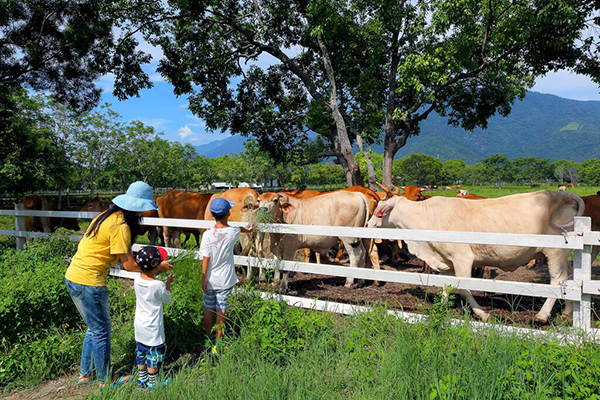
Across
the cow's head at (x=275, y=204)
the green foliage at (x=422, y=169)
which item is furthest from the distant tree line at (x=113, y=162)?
the cow's head at (x=275, y=204)

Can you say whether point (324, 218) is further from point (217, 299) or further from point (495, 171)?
point (495, 171)

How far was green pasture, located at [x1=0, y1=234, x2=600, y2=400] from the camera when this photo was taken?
9.80ft

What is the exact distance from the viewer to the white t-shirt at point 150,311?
11.9 feet

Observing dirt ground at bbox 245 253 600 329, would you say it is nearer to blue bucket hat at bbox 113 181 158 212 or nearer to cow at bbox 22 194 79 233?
blue bucket hat at bbox 113 181 158 212

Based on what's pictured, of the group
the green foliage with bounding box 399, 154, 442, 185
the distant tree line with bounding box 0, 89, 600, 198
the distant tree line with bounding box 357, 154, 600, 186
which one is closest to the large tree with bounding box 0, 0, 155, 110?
the distant tree line with bounding box 0, 89, 600, 198

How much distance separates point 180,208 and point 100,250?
6968mm

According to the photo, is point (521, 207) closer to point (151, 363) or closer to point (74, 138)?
point (151, 363)

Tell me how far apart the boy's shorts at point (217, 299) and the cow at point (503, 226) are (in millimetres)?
2978

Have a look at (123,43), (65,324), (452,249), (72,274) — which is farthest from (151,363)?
(123,43)

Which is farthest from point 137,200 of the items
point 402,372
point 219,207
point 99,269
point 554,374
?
point 554,374

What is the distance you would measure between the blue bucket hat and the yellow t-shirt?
0.13 meters

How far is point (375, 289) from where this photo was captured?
6.89m

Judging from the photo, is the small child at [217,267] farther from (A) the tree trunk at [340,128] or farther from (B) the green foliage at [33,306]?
(A) the tree trunk at [340,128]

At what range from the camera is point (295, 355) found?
3.98m
